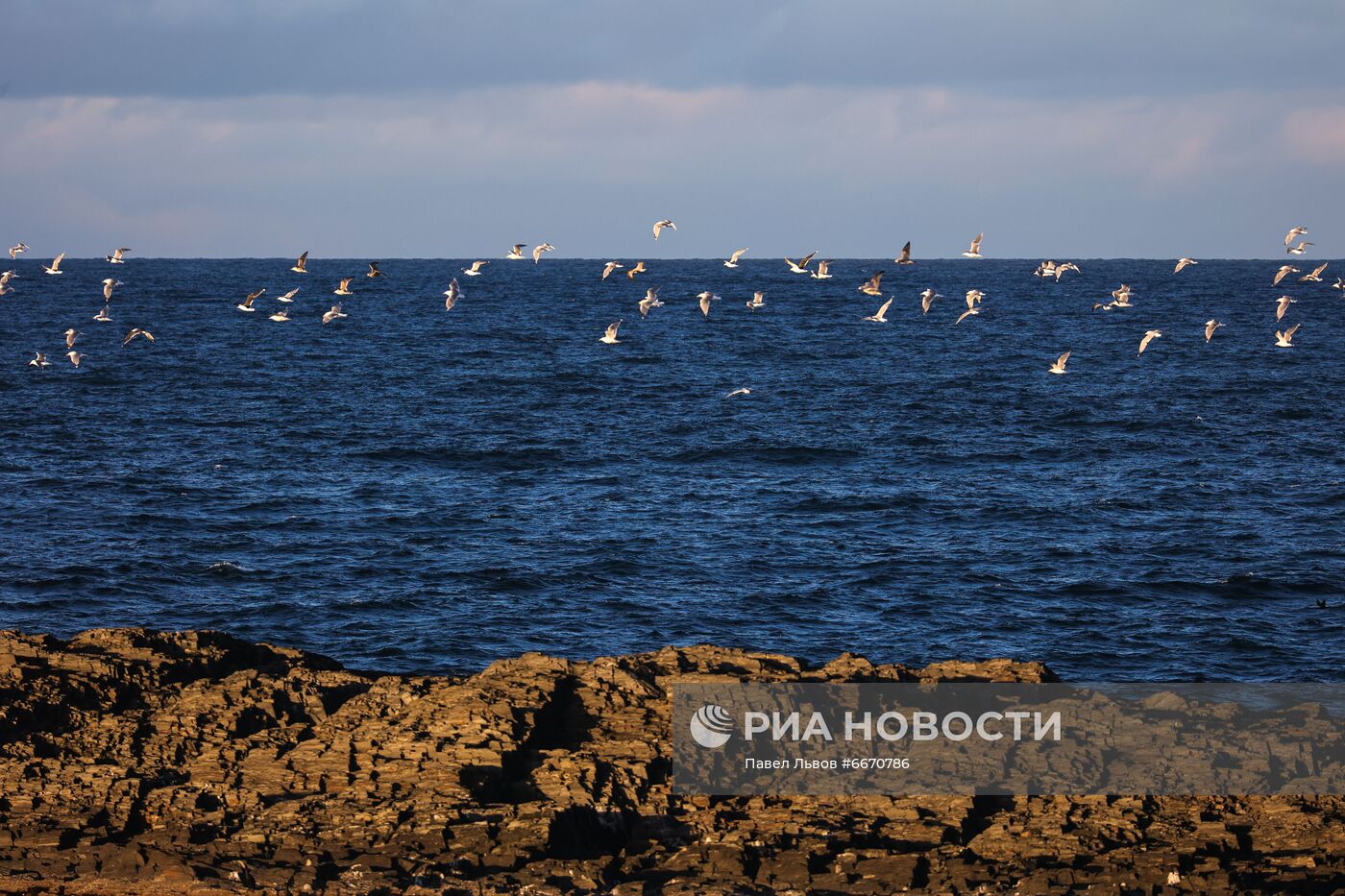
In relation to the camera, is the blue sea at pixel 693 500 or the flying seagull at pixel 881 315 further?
the flying seagull at pixel 881 315

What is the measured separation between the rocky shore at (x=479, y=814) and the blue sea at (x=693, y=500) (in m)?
9.18

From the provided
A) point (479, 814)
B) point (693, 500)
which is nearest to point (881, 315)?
point (693, 500)

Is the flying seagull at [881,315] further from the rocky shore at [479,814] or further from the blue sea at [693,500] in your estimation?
the rocky shore at [479,814]

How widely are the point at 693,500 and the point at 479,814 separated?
25.4m

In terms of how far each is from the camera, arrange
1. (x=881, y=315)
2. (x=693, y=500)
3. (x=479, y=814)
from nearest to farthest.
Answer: (x=479, y=814)
(x=693, y=500)
(x=881, y=315)

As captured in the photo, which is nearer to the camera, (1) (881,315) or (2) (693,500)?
(2) (693,500)

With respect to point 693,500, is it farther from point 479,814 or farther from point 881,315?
point 881,315

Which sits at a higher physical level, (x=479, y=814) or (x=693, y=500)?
(x=479, y=814)

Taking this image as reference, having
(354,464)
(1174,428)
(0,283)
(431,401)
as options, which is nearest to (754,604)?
(354,464)

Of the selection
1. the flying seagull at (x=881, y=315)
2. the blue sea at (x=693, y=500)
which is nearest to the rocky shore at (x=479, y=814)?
the blue sea at (x=693, y=500)

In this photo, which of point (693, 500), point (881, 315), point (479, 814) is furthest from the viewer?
point (881, 315)

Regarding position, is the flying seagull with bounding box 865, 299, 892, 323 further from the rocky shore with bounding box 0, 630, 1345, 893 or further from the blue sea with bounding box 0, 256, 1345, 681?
the rocky shore with bounding box 0, 630, 1345, 893

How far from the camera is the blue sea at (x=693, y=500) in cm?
2684

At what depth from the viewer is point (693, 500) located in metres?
38.3
